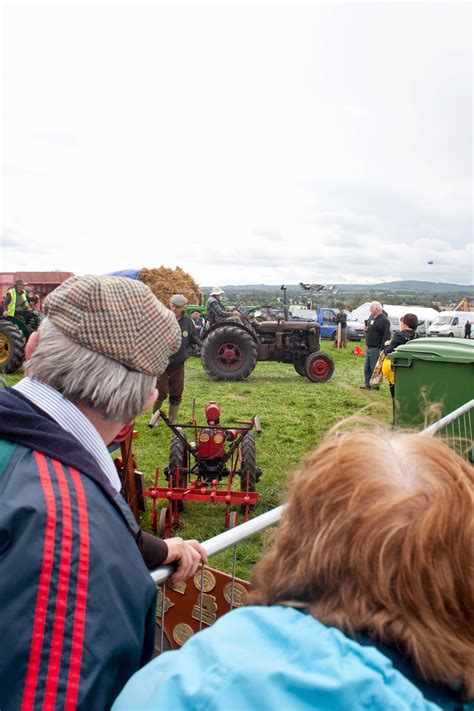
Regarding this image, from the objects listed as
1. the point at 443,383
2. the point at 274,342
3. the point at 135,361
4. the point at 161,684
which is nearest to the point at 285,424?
the point at 443,383

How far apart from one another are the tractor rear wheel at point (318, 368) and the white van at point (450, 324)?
1899 cm

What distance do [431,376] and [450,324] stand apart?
2622 cm

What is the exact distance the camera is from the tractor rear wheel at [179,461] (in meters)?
4.45

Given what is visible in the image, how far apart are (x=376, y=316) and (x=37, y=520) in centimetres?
941

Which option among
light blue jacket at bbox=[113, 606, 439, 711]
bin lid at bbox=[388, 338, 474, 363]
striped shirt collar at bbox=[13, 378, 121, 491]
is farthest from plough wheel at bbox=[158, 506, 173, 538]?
light blue jacket at bbox=[113, 606, 439, 711]

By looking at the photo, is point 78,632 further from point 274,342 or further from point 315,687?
point 274,342

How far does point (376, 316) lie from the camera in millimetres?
9852

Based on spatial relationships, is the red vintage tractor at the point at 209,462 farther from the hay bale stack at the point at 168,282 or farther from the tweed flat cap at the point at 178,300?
the hay bale stack at the point at 168,282

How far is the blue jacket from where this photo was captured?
88 cm

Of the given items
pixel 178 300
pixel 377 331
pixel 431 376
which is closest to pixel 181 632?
pixel 431 376

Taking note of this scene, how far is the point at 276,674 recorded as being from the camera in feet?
2.01

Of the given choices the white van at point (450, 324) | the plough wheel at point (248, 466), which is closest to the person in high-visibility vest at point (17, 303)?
the plough wheel at point (248, 466)

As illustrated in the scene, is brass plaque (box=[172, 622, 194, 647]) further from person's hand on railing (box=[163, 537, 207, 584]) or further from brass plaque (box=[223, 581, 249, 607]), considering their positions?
person's hand on railing (box=[163, 537, 207, 584])

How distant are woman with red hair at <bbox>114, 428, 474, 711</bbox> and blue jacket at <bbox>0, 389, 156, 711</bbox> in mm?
176
